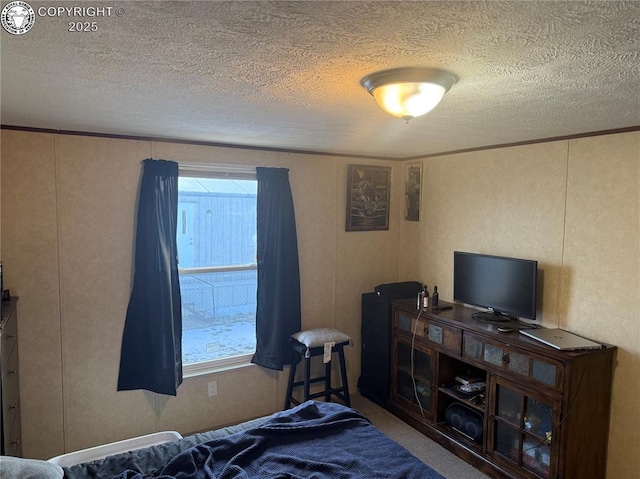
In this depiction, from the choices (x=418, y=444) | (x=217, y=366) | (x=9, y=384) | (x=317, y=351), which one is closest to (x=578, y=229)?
(x=418, y=444)

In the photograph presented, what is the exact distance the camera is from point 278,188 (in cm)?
375

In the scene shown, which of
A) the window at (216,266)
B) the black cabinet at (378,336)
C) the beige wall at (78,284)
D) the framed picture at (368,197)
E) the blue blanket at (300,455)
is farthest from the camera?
the framed picture at (368,197)

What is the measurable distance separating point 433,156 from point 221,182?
1.96 m

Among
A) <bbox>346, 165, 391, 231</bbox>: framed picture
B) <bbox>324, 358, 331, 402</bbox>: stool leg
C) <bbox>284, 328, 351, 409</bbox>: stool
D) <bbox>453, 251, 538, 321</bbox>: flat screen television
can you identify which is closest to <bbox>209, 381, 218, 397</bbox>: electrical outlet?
<bbox>284, 328, 351, 409</bbox>: stool

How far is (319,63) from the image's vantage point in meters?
1.50

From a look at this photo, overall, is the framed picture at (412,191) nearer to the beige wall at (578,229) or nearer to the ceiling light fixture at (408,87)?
the beige wall at (578,229)

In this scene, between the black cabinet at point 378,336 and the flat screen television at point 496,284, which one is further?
the black cabinet at point 378,336

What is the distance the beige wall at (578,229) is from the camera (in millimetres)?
2633

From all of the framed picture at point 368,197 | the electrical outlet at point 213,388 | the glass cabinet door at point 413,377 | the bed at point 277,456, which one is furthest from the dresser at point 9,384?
the glass cabinet door at point 413,377

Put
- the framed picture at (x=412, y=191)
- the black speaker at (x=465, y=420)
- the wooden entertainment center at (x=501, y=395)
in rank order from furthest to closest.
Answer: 1. the framed picture at (x=412, y=191)
2. the black speaker at (x=465, y=420)
3. the wooden entertainment center at (x=501, y=395)

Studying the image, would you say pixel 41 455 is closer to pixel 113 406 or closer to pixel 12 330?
pixel 113 406

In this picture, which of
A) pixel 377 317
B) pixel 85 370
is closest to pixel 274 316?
pixel 377 317

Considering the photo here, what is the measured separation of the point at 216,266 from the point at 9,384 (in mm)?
1581

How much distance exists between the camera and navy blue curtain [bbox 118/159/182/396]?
10.6 feet
